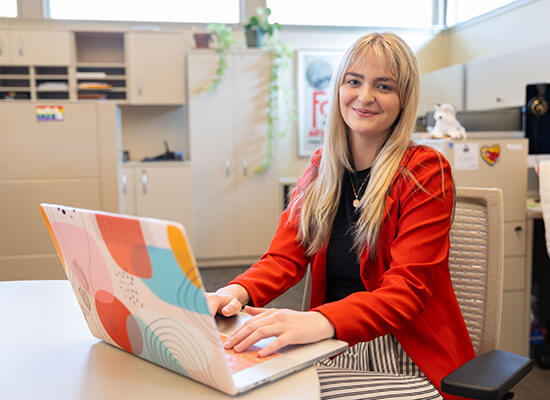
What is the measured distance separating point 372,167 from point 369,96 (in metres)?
0.18

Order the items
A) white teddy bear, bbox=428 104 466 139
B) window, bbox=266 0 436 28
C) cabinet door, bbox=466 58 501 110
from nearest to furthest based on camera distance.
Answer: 1. white teddy bear, bbox=428 104 466 139
2. cabinet door, bbox=466 58 501 110
3. window, bbox=266 0 436 28

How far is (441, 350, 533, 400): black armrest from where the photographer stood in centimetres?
76

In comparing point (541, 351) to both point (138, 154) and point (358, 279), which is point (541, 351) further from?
point (138, 154)

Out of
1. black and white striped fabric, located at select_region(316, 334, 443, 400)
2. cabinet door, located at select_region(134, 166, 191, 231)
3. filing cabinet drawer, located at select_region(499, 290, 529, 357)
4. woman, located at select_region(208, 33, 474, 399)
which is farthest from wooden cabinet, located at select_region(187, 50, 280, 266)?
black and white striped fabric, located at select_region(316, 334, 443, 400)

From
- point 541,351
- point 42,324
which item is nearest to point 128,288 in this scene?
point 42,324

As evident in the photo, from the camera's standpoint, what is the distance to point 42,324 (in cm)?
97

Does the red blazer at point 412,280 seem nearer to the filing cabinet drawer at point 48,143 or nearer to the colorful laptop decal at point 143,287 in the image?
the colorful laptop decal at point 143,287

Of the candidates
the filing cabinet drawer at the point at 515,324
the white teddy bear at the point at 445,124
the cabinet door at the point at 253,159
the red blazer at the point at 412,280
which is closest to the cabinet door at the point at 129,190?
the cabinet door at the point at 253,159

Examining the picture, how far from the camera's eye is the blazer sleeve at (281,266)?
118cm

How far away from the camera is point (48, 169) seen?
8.56 ft

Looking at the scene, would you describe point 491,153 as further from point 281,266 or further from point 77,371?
point 77,371

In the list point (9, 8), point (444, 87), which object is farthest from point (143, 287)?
point (9, 8)

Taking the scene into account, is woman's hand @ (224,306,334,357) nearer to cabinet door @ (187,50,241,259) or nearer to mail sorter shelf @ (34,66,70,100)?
cabinet door @ (187,50,241,259)

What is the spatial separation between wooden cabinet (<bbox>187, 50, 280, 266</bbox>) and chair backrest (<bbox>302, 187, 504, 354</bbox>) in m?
3.51
